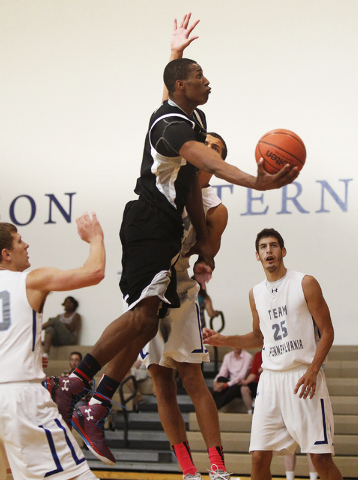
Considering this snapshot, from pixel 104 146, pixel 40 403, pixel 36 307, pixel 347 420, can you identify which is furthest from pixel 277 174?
pixel 104 146

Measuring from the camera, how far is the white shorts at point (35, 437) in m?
3.13

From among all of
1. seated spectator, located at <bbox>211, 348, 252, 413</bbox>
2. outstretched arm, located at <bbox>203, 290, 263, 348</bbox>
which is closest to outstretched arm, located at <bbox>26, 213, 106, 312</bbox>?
outstretched arm, located at <bbox>203, 290, 263, 348</bbox>

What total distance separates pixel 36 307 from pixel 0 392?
0.48 metres

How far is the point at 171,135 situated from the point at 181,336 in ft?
4.16

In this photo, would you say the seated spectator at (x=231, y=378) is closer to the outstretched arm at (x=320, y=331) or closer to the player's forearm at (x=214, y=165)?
the outstretched arm at (x=320, y=331)

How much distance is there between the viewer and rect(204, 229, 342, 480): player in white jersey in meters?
4.36

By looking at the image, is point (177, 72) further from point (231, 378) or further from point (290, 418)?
point (231, 378)

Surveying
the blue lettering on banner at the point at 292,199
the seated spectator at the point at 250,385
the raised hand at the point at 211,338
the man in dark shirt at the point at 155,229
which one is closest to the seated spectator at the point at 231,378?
the seated spectator at the point at 250,385

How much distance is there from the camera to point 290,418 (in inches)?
176

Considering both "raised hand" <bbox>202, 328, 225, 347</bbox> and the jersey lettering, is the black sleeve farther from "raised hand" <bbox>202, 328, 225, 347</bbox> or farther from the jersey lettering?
the jersey lettering

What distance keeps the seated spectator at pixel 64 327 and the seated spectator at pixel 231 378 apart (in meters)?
3.40

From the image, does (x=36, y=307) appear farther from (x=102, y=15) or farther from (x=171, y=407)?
(x=102, y=15)

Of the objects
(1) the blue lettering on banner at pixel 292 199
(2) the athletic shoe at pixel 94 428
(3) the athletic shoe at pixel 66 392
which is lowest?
(2) the athletic shoe at pixel 94 428

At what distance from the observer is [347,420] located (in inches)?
299
